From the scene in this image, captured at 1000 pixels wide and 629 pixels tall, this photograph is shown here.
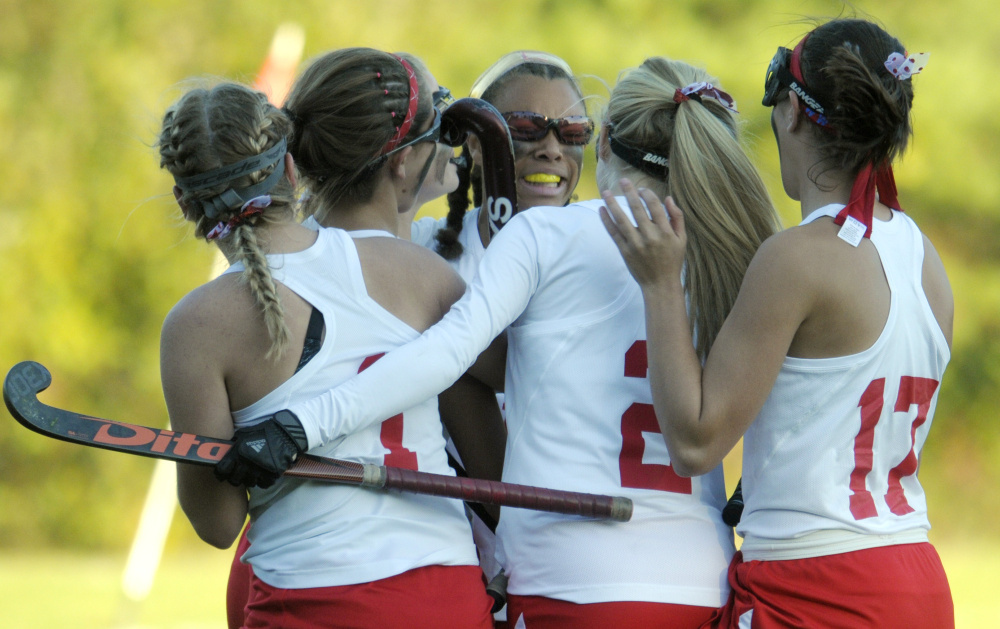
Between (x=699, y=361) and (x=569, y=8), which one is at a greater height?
(x=699, y=361)

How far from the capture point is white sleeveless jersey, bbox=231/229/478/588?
1972 millimetres

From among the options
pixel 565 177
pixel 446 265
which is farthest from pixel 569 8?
pixel 446 265

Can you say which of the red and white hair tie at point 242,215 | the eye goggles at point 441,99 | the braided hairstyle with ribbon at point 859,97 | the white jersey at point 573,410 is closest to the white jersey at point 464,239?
the eye goggles at point 441,99

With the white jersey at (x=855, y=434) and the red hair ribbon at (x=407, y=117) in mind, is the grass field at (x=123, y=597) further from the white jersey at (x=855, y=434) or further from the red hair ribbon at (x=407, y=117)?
the white jersey at (x=855, y=434)

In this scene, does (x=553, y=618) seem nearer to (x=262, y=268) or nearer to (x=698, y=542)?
(x=698, y=542)

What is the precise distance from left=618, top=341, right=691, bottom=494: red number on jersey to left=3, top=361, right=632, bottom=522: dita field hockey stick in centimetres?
6

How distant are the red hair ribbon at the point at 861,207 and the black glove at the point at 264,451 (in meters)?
1.05

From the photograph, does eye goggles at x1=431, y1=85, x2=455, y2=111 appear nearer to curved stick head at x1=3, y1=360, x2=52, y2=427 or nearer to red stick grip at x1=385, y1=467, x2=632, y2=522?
red stick grip at x1=385, y1=467, x2=632, y2=522

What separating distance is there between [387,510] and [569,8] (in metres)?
13.3

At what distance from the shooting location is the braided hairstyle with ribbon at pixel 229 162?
6.70 feet

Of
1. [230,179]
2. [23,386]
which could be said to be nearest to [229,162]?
[230,179]

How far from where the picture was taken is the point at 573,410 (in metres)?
2.05

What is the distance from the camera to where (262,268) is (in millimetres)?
1988

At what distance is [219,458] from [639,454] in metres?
0.80
